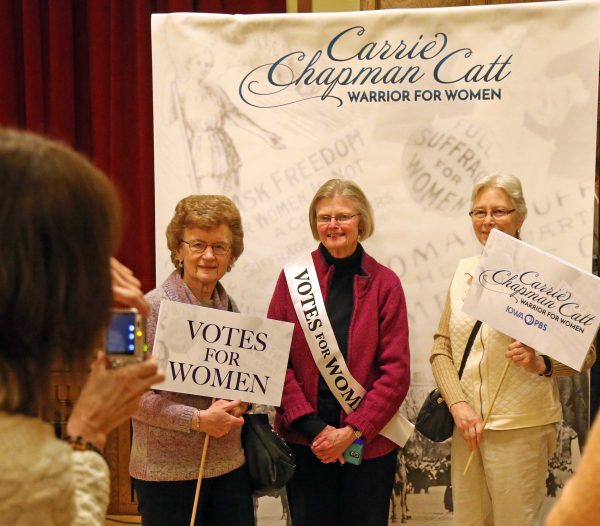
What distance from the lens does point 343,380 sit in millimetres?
2809

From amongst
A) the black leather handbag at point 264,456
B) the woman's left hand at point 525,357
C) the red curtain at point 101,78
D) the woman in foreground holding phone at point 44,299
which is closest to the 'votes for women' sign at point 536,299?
the woman's left hand at point 525,357

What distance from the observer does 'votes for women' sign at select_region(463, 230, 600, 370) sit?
2711 millimetres

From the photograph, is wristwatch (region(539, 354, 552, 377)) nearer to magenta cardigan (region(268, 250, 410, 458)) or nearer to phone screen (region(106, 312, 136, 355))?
magenta cardigan (region(268, 250, 410, 458))

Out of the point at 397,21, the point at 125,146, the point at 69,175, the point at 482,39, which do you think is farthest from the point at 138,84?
the point at 69,175

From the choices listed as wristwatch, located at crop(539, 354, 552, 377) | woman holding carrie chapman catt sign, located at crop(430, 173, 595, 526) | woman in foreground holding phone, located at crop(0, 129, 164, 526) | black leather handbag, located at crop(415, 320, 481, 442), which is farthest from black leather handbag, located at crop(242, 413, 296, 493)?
woman in foreground holding phone, located at crop(0, 129, 164, 526)

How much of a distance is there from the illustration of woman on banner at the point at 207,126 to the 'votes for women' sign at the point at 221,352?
2.98 feet

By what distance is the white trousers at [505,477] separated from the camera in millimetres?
2744

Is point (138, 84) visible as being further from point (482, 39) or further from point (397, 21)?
point (482, 39)

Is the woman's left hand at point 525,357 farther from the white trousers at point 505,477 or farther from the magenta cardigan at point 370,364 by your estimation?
the magenta cardigan at point 370,364

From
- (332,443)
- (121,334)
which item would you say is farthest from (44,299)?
(332,443)

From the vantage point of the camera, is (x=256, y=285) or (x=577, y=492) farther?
(x=256, y=285)

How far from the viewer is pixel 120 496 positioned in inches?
165

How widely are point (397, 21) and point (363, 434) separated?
1746mm

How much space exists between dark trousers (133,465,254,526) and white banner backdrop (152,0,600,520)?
3.29 ft
